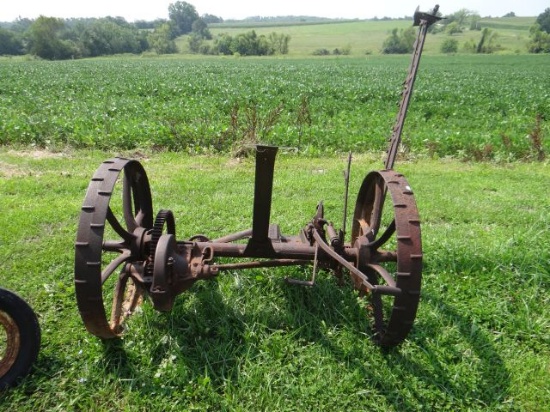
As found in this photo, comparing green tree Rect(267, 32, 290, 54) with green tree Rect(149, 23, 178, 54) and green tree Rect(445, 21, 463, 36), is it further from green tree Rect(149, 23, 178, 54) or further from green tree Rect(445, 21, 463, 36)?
green tree Rect(445, 21, 463, 36)

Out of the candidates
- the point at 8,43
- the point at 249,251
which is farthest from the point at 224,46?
the point at 249,251

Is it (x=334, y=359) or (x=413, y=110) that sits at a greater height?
(x=334, y=359)

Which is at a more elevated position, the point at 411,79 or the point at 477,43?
the point at 411,79

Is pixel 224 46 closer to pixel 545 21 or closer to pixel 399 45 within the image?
pixel 399 45

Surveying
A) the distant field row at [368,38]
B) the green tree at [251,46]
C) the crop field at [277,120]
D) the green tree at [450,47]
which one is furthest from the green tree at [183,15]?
the crop field at [277,120]

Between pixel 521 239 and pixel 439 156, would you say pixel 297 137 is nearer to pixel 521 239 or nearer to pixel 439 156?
pixel 439 156

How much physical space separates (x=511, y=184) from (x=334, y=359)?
5422 mm

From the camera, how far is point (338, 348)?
9.30ft

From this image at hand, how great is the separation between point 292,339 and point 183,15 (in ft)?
469

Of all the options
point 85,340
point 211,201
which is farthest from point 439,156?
point 85,340

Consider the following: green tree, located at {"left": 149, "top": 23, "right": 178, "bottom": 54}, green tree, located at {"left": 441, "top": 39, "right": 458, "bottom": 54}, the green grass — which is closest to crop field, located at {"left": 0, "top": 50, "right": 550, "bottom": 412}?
the green grass

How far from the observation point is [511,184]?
6.70 metres

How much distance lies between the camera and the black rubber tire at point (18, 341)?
7.73 feet

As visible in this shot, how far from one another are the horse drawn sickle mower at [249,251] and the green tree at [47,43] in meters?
71.8
